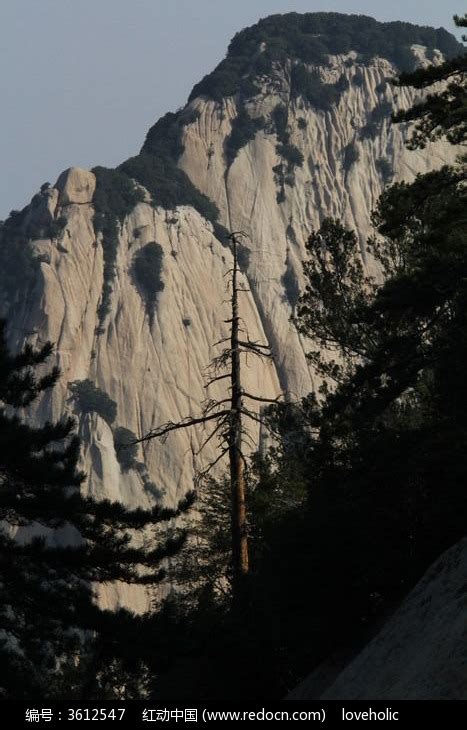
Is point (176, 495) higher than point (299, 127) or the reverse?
the reverse

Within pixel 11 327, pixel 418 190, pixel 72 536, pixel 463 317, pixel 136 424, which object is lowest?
pixel 463 317

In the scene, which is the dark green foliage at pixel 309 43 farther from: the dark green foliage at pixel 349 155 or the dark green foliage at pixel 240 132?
the dark green foliage at pixel 349 155

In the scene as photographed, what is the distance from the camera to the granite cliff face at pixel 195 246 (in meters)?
129

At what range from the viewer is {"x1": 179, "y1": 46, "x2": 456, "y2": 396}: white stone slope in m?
151

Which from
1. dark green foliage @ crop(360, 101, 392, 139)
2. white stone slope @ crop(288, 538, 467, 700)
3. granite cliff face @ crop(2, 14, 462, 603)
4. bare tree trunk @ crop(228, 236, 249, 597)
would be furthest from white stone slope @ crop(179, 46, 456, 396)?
white stone slope @ crop(288, 538, 467, 700)

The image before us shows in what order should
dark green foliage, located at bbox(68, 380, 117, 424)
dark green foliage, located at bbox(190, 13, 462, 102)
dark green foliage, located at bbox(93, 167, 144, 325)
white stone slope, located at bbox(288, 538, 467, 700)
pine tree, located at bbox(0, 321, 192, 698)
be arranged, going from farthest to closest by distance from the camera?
dark green foliage, located at bbox(190, 13, 462, 102) < dark green foliage, located at bbox(93, 167, 144, 325) < dark green foliage, located at bbox(68, 380, 117, 424) < pine tree, located at bbox(0, 321, 192, 698) < white stone slope, located at bbox(288, 538, 467, 700)

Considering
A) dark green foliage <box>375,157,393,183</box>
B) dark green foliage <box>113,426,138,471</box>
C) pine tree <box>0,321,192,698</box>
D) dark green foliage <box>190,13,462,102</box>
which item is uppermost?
dark green foliage <box>190,13,462,102</box>

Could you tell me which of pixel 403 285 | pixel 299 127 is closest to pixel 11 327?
pixel 299 127

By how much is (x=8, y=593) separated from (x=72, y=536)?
Result: 3275 inches

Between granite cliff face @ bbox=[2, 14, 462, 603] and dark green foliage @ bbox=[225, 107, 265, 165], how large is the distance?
17 centimetres

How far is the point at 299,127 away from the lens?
533 feet

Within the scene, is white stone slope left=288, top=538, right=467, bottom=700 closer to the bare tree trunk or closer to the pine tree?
the pine tree

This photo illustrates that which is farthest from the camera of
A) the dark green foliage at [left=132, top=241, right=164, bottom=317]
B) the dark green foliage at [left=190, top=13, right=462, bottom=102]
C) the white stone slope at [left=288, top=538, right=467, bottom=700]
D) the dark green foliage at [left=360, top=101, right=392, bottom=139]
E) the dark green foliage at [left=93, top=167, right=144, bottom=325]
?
the dark green foliage at [left=190, top=13, right=462, bottom=102]

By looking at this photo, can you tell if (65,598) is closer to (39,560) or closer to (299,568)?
(39,560)
